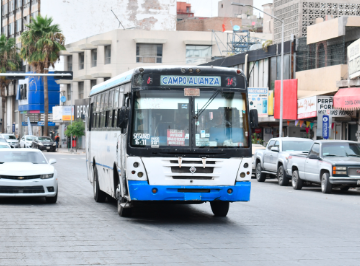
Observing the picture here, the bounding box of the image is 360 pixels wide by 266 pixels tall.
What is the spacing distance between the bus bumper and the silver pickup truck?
996cm

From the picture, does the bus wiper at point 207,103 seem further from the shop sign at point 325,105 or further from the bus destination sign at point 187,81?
the shop sign at point 325,105

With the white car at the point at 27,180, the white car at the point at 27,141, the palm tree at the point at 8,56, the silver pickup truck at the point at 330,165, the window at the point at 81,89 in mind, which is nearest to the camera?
the white car at the point at 27,180

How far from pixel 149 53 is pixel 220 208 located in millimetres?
54820

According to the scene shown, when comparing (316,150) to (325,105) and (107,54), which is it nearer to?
(325,105)

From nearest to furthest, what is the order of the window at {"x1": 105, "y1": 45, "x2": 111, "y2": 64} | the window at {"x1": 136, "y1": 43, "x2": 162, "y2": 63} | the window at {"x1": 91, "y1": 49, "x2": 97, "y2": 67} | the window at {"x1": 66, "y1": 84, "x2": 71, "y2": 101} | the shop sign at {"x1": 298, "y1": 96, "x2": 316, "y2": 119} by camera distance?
the shop sign at {"x1": 298, "y1": 96, "x2": 316, "y2": 119} < the window at {"x1": 136, "y1": 43, "x2": 162, "y2": 63} < the window at {"x1": 105, "y1": 45, "x2": 111, "y2": 64} < the window at {"x1": 91, "y1": 49, "x2": 97, "y2": 67} < the window at {"x1": 66, "y1": 84, "x2": 71, "y2": 101}

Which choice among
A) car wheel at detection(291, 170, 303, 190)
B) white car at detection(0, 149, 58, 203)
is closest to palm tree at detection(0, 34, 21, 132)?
car wheel at detection(291, 170, 303, 190)

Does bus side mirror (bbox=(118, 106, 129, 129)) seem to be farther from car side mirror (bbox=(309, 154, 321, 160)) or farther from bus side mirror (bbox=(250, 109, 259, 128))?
car side mirror (bbox=(309, 154, 321, 160))

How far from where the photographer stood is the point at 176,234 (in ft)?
36.0

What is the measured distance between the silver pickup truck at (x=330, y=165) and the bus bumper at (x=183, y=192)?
32.7 feet

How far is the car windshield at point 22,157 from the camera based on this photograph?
1669cm

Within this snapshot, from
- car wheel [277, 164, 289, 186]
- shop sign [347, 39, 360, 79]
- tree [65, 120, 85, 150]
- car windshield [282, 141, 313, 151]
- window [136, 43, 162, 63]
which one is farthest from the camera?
window [136, 43, 162, 63]

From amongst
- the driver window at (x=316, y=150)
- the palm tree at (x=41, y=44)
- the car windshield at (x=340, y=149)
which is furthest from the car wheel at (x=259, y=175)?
the palm tree at (x=41, y=44)

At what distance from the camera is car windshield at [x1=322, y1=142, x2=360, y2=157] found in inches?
875

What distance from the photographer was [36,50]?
66062 millimetres
